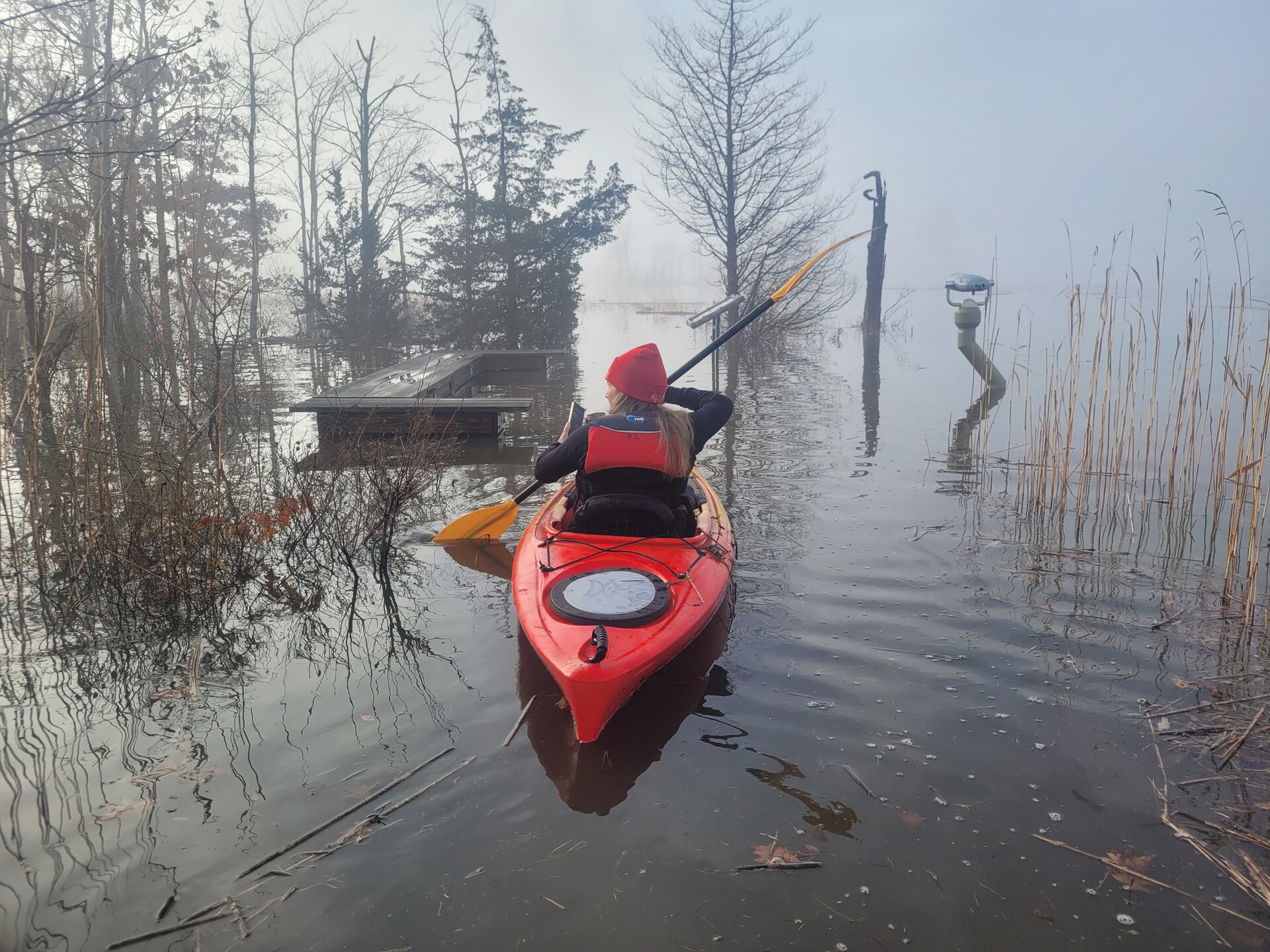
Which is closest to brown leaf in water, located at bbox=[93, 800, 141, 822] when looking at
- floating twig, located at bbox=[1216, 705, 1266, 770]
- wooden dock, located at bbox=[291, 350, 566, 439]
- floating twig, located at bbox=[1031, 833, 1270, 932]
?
floating twig, located at bbox=[1031, 833, 1270, 932]

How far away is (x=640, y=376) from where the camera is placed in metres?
4.37

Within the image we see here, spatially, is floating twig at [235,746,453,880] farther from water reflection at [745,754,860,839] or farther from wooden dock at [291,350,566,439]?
wooden dock at [291,350,566,439]

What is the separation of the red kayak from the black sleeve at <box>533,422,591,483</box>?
0.34m

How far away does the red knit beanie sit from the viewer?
4367 mm

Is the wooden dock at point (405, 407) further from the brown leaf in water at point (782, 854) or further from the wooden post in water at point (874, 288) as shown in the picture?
the wooden post in water at point (874, 288)

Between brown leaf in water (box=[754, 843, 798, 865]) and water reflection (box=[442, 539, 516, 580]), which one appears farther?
water reflection (box=[442, 539, 516, 580])

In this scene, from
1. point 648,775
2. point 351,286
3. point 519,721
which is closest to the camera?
point 648,775

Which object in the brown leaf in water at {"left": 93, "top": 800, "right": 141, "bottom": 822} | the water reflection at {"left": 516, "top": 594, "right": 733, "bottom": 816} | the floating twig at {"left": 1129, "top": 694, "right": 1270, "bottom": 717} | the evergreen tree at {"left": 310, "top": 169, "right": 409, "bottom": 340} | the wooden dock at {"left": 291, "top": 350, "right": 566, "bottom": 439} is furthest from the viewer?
the evergreen tree at {"left": 310, "top": 169, "right": 409, "bottom": 340}

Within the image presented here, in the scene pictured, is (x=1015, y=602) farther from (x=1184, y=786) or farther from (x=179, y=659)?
(x=179, y=659)

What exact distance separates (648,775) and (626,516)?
152cm

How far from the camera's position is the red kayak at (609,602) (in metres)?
3.31

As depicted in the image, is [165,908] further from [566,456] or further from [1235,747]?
[1235,747]

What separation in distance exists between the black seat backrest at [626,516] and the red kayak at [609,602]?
7 cm

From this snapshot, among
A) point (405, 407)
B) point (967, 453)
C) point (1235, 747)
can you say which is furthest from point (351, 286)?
point (1235, 747)
